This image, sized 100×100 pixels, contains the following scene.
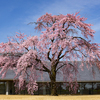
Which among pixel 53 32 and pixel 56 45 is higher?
pixel 53 32

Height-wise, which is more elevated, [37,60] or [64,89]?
[37,60]

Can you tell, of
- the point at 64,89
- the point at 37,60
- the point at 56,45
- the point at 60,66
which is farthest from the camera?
the point at 64,89

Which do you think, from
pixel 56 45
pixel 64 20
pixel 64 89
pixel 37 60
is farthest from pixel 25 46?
pixel 64 89

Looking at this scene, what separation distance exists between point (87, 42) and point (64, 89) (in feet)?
47.4

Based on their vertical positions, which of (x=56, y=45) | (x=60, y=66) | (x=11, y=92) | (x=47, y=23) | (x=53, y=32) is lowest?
(x=11, y=92)

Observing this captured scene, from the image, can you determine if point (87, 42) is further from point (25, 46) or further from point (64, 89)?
point (64, 89)

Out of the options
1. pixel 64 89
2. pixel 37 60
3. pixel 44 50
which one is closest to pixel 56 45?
pixel 44 50

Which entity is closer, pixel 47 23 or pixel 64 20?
pixel 64 20

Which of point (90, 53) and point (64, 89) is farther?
point (64, 89)

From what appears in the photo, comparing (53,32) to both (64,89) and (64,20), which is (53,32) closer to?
(64,20)

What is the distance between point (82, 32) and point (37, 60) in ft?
16.5

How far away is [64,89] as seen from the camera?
108 ft

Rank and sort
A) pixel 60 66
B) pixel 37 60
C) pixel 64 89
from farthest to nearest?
pixel 64 89
pixel 60 66
pixel 37 60

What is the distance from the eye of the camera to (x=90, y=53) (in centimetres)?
1892
